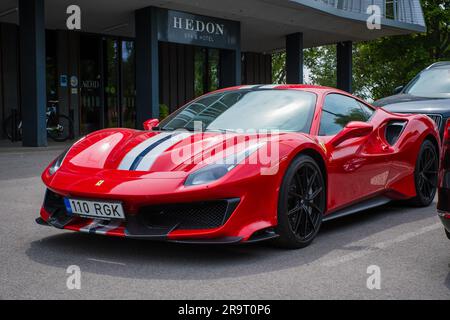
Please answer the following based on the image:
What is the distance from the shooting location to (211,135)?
15.2ft

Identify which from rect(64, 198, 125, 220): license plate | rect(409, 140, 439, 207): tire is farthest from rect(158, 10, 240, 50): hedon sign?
rect(64, 198, 125, 220): license plate

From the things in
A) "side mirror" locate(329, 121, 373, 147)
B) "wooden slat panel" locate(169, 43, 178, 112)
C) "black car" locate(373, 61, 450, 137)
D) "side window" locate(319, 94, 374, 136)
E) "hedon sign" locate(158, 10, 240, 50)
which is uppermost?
"hedon sign" locate(158, 10, 240, 50)

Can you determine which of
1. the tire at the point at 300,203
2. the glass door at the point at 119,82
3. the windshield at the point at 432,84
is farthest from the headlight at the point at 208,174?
the glass door at the point at 119,82

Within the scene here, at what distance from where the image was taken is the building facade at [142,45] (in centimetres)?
1398

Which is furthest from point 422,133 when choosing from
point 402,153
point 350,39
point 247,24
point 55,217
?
point 350,39

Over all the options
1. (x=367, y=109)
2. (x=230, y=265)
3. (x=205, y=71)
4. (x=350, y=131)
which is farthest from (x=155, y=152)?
(x=205, y=71)

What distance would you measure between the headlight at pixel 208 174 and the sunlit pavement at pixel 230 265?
0.54 meters

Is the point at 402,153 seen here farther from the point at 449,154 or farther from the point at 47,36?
the point at 47,36

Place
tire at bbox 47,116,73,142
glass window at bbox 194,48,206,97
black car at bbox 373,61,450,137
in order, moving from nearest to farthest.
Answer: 1. black car at bbox 373,61,450,137
2. tire at bbox 47,116,73,142
3. glass window at bbox 194,48,206,97

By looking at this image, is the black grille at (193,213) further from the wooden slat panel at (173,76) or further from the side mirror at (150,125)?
the wooden slat panel at (173,76)

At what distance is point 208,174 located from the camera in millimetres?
4012

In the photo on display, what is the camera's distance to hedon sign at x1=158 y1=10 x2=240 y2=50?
1617 centimetres

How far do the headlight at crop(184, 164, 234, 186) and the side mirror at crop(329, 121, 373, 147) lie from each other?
50.0 inches

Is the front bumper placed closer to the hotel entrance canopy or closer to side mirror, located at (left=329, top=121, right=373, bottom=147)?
side mirror, located at (left=329, top=121, right=373, bottom=147)
